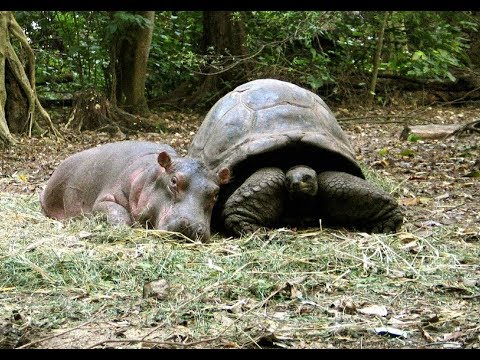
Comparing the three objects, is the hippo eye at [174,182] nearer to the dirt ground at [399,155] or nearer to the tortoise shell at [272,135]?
the tortoise shell at [272,135]

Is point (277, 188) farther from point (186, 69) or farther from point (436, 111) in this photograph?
point (186, 69)

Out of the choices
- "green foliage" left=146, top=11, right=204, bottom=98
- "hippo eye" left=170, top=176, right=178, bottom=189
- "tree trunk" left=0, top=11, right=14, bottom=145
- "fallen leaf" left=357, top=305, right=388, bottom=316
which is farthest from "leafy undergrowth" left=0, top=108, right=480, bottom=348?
"green foliage" left=146, top=11, right=204, bottom=98

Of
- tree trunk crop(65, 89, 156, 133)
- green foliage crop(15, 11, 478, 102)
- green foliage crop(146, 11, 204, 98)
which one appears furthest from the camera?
green foliage crop(146, 11, 204, 98)

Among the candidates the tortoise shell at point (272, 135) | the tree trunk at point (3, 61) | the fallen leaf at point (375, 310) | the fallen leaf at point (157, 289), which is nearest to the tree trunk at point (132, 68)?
the tree trunk at point (3, 61)

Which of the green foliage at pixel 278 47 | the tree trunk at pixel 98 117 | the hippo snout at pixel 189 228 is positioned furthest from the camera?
the green foliage at pixel 278 47

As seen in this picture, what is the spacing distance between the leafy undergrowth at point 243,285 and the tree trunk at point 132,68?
18.6 ft

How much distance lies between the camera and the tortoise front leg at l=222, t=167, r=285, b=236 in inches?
Answer: 196

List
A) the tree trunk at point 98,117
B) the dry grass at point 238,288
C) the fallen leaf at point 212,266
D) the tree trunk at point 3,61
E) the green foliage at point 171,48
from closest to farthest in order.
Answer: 1. the dry grass at point 238,288
2. the fallen leaf at point 212,266
3. the tree trunk at point 3,61
4. the tree trunk at point 98,117
5. the green foliage at point 171,48

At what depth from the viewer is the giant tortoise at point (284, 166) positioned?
5039mm

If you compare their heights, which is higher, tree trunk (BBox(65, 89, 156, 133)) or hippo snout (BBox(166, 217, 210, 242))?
hippo snout (BBox(166, 217, 210, 242))

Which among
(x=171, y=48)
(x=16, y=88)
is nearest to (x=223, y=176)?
(x=16, y=88)

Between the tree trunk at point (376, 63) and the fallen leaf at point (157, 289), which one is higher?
the fallen leaf at point (157, 289)

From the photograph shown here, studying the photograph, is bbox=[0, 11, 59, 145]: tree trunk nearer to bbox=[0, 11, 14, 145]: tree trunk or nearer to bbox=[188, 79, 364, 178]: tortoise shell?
bbox=[0, 11, 14, 145]: tree trunk

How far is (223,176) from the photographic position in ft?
16.4
